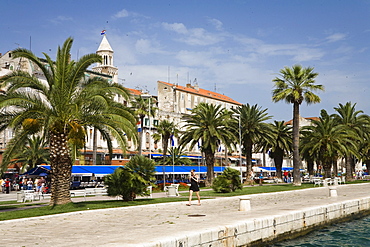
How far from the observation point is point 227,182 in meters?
30.7

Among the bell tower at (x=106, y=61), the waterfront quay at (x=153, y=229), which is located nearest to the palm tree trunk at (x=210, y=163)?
the waterfront quay at (x=153, y=229)

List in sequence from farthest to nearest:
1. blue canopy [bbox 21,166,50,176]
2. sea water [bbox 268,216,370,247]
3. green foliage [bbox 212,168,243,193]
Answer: blue canopy [bbox 21,166,50,176] < green foliage [bbox 212,168,243,193] < sea water [bbox 268,216,370,247]

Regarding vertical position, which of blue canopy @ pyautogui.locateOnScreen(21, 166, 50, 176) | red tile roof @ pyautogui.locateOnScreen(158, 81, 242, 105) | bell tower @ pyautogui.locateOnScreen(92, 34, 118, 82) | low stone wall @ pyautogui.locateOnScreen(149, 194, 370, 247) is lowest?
low stone wall @ pyautogui.locateOnScreen(149, 194, 370, 247)

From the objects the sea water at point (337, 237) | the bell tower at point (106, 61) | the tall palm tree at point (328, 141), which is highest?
the bell tower at point (106, 61)

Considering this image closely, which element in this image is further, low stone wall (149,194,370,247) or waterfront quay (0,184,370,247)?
low stone wall (149,194,370,247)

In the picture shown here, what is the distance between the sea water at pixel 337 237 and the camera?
13867mm

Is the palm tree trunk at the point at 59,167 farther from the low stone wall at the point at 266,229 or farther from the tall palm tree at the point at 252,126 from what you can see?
the tall palm tree at the point at 252,126

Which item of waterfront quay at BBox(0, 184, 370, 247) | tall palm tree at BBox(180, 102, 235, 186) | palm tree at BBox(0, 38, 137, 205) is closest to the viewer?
waterfront quay at BBox(0, 184, 370, 247)

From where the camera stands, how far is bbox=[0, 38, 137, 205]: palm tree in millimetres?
19750

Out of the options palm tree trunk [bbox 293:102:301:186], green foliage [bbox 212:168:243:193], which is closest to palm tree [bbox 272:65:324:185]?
palm tree trunk [bbox 293:102:301:186]

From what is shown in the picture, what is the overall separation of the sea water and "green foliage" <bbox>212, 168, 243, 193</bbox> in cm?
1299

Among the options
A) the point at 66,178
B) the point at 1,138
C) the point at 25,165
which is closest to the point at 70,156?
the point at 66,178

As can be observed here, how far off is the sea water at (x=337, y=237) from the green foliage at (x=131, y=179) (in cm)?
955

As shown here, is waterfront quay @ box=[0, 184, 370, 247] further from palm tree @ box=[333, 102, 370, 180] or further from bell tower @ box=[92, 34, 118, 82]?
bell tower @ box=[92, 34, 118, 82]
